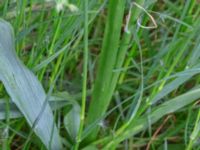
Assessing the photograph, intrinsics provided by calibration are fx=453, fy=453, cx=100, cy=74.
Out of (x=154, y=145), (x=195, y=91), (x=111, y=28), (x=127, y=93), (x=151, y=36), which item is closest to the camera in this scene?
(x=111, y=28)

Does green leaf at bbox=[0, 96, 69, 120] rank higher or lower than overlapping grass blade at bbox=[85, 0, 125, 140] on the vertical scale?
lower

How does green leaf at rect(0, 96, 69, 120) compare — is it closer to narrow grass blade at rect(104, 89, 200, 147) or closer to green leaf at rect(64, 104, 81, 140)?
green leaf at rect(64, 104, 81, 140)

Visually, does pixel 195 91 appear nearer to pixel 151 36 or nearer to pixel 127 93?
pixel 127 93

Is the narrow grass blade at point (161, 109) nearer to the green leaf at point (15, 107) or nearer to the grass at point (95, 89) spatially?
the grass at point (95, 89)

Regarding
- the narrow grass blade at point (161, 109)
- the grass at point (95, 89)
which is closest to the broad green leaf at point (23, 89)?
the grass at point (95, 89)

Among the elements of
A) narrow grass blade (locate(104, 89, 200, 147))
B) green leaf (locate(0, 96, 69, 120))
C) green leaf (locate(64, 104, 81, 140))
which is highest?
narrow grass blade (locate(104, 89, 200, 147))

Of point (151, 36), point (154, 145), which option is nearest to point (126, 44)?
point (154, 145)

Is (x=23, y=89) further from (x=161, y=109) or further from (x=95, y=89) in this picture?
(x=161, y=109)

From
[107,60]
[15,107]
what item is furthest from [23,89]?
[107,60]

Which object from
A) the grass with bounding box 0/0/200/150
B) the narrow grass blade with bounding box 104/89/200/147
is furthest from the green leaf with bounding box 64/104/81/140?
the narrow grass blade with bounding box 104/89/200/147
